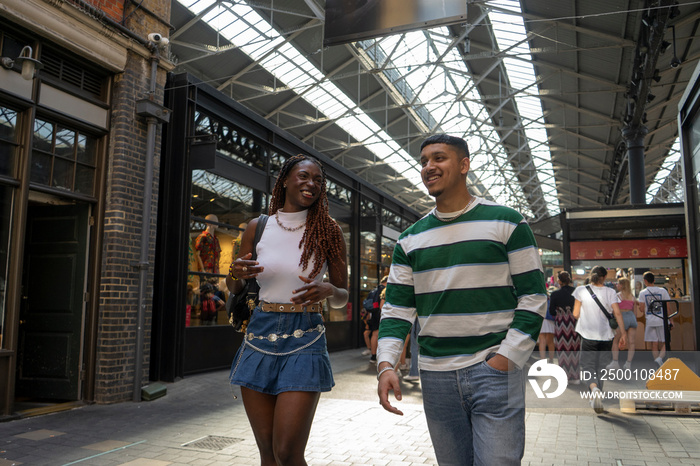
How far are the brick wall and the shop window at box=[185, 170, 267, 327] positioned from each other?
133 centimetres

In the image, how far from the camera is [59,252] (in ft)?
23.6

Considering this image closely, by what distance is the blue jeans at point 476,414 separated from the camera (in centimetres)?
198

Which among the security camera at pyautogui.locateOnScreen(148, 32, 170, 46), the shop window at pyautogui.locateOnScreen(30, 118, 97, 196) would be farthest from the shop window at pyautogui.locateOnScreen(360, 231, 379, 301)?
the shop window at pyautogui.locateOnScreen(30, 118, 97, 196)

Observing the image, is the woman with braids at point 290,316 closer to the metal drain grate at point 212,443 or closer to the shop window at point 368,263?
the metal drain grate at point 212,443

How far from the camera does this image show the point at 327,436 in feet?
17.7

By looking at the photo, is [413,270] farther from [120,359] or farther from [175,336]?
[175,336]

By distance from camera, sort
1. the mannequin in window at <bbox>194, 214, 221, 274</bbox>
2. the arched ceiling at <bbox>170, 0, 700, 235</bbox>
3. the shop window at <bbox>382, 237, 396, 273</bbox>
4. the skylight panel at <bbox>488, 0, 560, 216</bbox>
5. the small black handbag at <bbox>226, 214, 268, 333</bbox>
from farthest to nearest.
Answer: the shop window at <bbox>382, 237, 396, 273</bbox>
the skylight panel at <bbox>488, 0, 560, 216</bbox>
the arched ceiling at <bbox>170, 0, 700, 235</bbox>
the mannequin in window at <bbox>194, 214, 221, 274</bbox>
the small black handbag at <bbox>226, 214, 268, 333</bbox>

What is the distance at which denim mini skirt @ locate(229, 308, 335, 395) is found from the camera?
7.92 feet

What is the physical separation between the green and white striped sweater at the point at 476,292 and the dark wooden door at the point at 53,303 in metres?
5.97

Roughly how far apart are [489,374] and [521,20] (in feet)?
54.6

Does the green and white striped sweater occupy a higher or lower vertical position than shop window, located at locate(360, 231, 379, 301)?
lower

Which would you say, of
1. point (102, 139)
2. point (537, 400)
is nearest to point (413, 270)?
point (537, 400)

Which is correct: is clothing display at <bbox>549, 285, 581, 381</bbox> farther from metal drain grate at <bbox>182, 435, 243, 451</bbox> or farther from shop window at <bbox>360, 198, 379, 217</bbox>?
shop window at <bbox>360, 198, 379, 217</bbox>

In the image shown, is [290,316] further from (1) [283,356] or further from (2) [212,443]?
(2) [212,443]
